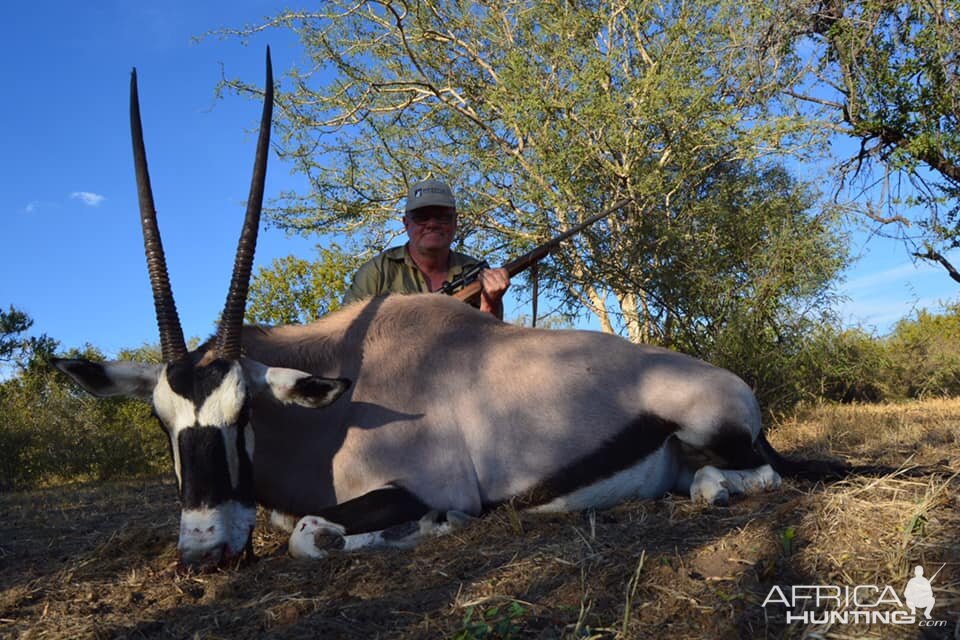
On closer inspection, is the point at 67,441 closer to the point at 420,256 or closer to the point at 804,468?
the point at 420,256

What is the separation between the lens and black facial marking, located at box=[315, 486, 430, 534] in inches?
136

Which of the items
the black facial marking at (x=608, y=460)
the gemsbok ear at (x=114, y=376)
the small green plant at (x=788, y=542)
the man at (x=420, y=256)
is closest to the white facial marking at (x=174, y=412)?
the gemsbok ear at (x=114, y=376)

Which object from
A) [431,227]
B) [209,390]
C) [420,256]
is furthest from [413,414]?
[420,256]

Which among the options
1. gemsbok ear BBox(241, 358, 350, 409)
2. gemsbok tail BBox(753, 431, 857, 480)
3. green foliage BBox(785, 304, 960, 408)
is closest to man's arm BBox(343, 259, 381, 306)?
gemsbok ear BBox(241, 358, 350, 409)

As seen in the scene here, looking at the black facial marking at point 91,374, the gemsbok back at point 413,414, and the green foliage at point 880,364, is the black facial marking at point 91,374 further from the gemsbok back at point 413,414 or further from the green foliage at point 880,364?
the green foliage at point 880,364

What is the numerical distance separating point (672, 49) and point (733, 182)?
2.53 meters

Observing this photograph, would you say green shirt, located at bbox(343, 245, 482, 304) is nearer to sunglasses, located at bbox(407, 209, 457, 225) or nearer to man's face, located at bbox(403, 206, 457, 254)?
man's face, located at bbox(403, 206, 457, 254)

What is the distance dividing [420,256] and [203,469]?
142 inches

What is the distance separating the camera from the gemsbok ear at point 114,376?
3684mm

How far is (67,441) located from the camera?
1032 centimetres

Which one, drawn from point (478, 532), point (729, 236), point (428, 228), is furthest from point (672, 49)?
point (478, 532)

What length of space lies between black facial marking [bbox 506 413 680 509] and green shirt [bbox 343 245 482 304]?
276 centimetres

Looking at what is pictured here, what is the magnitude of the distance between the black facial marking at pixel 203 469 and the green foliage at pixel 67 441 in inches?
Answer: 328

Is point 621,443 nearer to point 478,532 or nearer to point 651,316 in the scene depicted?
point 478,532
